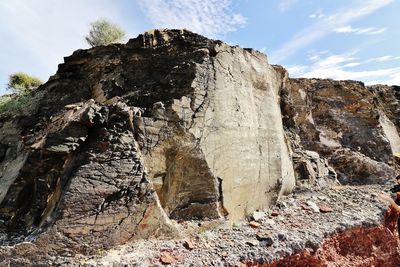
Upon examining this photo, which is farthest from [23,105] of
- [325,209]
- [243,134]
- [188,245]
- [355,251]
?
[355,251]

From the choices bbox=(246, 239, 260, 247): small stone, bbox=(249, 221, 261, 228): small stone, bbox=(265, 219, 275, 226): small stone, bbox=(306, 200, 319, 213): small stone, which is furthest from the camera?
bbox=(306, 200, 319, 213): small stone

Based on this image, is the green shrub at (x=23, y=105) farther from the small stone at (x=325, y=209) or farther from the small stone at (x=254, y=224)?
the small stone at (x=325, y=209)

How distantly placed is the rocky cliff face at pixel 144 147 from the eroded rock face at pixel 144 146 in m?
0.01

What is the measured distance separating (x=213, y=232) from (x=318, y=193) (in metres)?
3.10

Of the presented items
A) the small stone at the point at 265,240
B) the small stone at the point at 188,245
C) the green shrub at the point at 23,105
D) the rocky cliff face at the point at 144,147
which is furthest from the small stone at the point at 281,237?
the green shrub at the point at 23,105

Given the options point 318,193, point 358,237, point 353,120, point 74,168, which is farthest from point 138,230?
point 353,120

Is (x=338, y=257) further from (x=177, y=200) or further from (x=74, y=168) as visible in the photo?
(x=74, y=168)

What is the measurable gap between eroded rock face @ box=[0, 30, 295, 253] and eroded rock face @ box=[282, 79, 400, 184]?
412 centimetres

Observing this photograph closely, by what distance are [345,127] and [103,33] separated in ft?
28.0

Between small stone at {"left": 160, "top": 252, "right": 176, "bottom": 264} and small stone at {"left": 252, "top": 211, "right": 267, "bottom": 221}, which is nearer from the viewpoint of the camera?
small stone at {"left": 160, "top": 252, "right": 176, "bottom": 264}

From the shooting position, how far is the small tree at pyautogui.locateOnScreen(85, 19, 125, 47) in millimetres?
9312

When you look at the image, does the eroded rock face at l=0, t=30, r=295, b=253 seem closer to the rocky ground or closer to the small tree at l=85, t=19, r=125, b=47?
the rocky ground

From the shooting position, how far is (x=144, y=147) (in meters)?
4.18

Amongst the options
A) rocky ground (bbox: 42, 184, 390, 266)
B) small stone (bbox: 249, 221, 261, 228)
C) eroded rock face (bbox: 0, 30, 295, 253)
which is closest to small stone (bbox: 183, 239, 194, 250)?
rocky ground (bbox: 42, 184, 390, 266)
